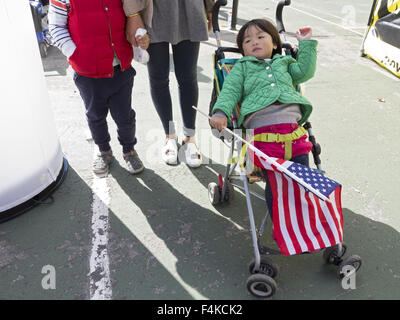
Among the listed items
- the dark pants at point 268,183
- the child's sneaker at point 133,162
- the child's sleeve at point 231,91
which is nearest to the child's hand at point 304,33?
the child's sleeve at point 231,91

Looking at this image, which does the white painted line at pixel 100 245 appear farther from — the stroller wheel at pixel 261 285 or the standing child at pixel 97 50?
the stroller wheel at pixel 261 285

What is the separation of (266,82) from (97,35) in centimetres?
128

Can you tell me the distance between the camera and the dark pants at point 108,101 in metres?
2.85

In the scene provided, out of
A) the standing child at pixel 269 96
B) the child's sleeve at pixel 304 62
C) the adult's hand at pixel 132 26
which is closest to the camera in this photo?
the standing child at pixel 269 96

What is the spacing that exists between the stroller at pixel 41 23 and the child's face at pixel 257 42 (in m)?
4.79

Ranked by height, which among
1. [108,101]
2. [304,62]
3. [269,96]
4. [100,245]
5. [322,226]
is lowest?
[100,245]

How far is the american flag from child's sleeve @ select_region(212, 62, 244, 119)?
1.42 ft

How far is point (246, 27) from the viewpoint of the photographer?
2.60 meters

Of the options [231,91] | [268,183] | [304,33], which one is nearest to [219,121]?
[231,91]

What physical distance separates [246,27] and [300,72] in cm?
52

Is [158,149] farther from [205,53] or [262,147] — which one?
[205,53]

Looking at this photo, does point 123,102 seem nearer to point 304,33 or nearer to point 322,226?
point 304,33

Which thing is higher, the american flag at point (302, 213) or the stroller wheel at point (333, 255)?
the american flag at point (302, 213)

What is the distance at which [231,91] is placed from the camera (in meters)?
2.44
